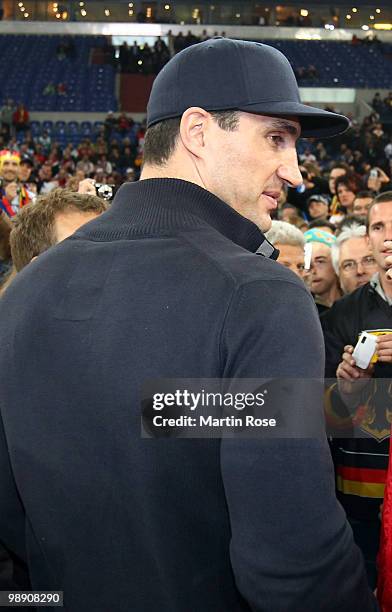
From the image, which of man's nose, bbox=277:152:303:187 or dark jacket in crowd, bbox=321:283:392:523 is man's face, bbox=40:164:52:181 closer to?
dark jacket in crowd, bbox=321:283:392:523

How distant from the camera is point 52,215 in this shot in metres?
1.83

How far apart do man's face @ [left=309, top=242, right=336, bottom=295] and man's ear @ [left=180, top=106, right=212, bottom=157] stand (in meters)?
1.99

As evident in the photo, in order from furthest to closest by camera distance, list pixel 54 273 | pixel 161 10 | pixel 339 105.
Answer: pixel 161 10 < pixel 339 105 < pixel 54 273

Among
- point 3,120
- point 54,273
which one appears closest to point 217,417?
point 54,273

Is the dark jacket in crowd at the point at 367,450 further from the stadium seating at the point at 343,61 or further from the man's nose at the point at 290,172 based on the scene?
the stadium seating at the point at 343,61

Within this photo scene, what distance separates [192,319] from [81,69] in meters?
22.7

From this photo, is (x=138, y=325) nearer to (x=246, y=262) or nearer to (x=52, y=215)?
(x=246, y=262)

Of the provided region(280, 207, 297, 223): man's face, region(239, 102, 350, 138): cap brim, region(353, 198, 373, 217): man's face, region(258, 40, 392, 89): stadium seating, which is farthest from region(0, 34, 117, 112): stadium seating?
region(239, 102, 350, 138): cap brim

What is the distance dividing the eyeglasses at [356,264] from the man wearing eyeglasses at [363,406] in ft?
1.52

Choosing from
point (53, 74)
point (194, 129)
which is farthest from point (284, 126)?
point (53, 74)

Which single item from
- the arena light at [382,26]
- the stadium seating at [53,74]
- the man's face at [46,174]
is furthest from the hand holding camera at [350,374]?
the arena light at [382,26]

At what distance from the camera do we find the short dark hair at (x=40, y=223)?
5.89 feet

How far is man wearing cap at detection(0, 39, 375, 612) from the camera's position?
835 mm

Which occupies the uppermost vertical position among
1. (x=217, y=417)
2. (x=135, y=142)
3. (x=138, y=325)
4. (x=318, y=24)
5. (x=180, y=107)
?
(x=318, y=24)
